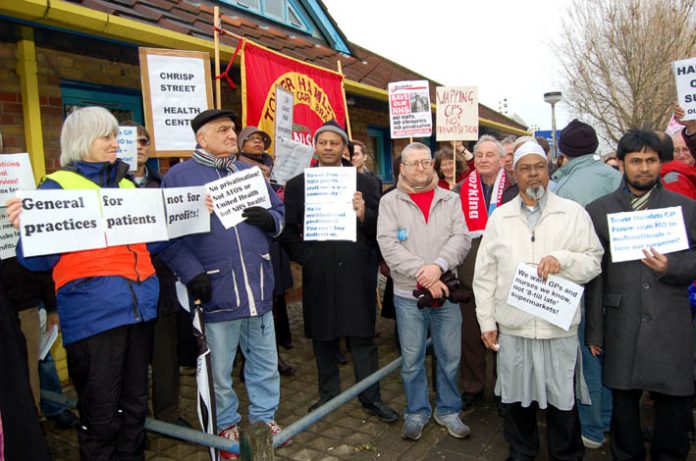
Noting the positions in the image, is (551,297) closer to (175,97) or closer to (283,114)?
(175,97)

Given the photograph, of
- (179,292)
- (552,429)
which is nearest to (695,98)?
(552,429)

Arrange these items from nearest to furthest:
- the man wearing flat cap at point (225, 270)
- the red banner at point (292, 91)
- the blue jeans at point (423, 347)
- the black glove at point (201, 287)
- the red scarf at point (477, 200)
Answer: the black glove at point (201, 287)
the man wearing flat cap at point (225, 270)
the blue jeans at point (423, 347)
the red scarf at point (477, 200)
the red banner at point (292, 91)

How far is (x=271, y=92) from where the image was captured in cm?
585

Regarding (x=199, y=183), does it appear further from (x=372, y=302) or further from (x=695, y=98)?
(x=695, y=98)

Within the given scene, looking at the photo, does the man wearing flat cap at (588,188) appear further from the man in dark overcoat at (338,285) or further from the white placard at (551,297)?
the man in dark overcoat at (338,285)

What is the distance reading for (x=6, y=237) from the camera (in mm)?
3039

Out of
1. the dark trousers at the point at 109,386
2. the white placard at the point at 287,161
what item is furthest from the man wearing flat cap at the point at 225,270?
the white placard at the point at 287,161

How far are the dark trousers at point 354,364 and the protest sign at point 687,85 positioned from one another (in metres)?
3.25

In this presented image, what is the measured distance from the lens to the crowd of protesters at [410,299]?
111 inches

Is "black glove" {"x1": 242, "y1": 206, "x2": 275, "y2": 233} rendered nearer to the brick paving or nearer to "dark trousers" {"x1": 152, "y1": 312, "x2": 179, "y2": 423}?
"dark trousers" {"x1": 152, "y1": 312, "x2": 179, "y2": 423}

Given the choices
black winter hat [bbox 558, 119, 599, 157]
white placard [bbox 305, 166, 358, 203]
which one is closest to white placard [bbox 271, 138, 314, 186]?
white placard [bbox 305, 166, 358, 203]

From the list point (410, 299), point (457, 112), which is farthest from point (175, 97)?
point (457, 112)

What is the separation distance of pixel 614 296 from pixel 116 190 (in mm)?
2882

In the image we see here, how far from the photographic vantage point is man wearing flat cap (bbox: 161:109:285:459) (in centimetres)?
332
